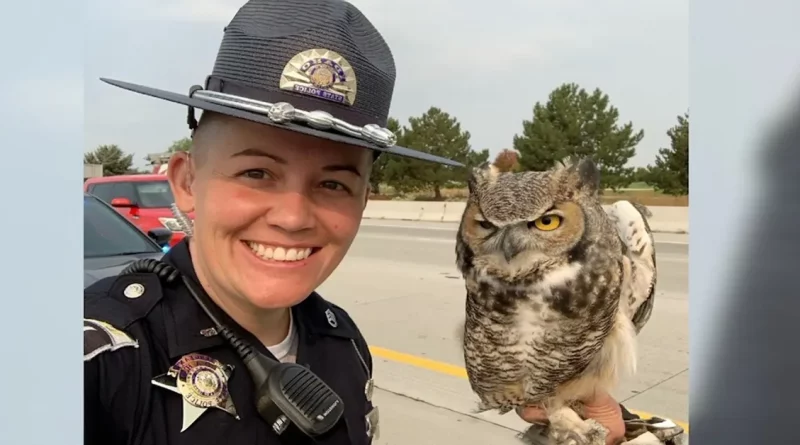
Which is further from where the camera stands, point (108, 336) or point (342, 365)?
point (342, 365)

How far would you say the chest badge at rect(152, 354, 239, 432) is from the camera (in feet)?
2.72

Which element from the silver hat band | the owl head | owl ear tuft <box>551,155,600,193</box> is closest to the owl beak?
the owl head

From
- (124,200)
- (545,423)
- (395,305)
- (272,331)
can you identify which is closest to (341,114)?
(272,331)

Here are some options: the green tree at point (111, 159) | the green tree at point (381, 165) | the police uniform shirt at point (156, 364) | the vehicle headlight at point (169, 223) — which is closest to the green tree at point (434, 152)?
the green tree at point (381, 165)

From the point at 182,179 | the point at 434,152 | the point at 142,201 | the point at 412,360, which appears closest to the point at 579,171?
the point at 434,152

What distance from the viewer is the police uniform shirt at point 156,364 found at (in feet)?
2.59

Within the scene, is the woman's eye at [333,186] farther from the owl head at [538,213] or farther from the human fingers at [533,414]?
the human fingers at [533,414]

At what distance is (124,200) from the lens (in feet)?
5.18

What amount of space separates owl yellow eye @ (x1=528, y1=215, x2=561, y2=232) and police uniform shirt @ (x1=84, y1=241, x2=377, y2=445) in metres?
0.43

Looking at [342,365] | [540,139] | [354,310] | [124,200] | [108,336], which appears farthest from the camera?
[354,310]

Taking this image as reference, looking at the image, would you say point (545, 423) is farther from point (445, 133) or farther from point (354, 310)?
point (354, 310)

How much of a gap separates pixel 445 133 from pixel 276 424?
0.52 metres

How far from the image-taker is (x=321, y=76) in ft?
2.71

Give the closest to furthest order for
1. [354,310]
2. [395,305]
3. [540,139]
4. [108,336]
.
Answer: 1. [108,336]
2. [540,139]
3. [354,310]
4. [395,305]
